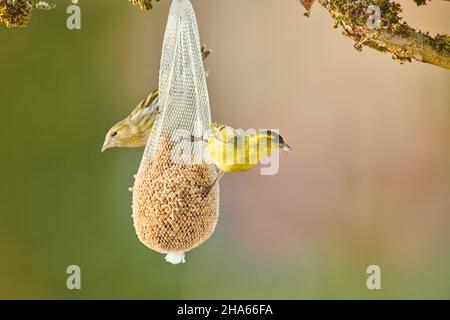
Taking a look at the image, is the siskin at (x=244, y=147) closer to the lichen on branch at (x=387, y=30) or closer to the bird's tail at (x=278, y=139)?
the bird's tail at (x=278, y=139)

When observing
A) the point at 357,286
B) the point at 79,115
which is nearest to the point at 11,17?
the point at 79,115

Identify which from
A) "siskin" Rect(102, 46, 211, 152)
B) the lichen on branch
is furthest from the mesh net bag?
the lichen on branch

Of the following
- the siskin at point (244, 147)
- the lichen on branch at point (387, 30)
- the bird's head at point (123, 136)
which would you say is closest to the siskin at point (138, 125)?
the bird's head at point (123, 136)

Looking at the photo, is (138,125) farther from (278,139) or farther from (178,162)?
(278,139)

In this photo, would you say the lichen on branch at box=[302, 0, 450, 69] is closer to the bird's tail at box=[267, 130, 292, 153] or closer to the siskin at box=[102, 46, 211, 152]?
the bird's tail at box=[267, 130, 292, 153]

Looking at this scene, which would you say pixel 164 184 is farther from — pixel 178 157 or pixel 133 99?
pixel 133 99

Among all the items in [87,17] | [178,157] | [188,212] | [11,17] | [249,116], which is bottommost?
[188,212]
